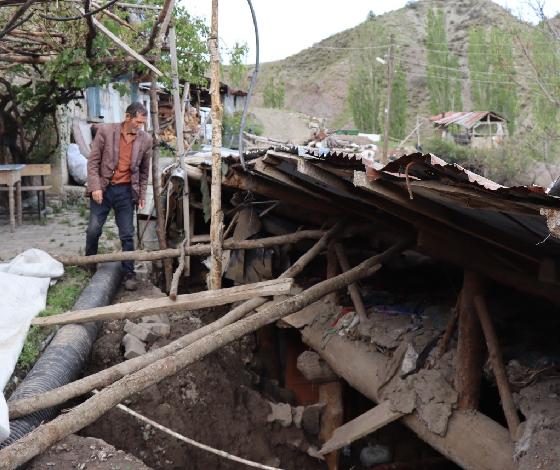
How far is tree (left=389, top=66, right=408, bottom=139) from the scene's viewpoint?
4459 centimetres

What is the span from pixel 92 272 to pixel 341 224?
10.8 ft

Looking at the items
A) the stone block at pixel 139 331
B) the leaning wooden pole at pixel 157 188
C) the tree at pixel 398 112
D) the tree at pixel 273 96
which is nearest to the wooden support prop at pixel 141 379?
the stone block at pixel 139 331

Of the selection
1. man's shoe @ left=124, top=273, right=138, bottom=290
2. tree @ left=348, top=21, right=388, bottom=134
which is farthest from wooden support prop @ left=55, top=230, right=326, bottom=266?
tree @ left=348, top=21, right=388, bottom=134

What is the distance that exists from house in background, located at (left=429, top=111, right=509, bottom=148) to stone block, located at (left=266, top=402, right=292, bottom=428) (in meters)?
33.9

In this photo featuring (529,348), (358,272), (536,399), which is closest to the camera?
(536,399)

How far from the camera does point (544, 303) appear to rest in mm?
5199

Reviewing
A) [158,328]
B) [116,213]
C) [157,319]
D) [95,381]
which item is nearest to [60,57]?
[116,213]

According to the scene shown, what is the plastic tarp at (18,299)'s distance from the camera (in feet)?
14.4

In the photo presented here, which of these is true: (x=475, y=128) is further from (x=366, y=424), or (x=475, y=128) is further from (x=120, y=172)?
(x=366, y=424)

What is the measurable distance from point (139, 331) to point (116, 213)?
178 centimetres

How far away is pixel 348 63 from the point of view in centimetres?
7094

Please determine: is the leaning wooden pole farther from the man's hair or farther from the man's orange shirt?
the man's hair

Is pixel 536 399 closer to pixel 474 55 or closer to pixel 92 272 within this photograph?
pixel 92 272

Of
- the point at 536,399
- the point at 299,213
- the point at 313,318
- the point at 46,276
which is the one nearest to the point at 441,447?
the point at 536,399
